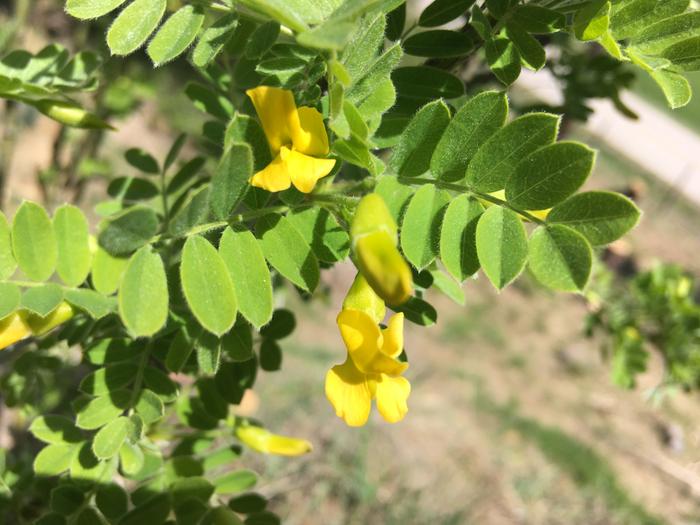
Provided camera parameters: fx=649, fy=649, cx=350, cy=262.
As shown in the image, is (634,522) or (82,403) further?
(634,522)

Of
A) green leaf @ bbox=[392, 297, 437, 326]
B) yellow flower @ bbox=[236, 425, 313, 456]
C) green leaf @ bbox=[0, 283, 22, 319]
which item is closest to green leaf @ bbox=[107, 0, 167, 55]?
green leaf @ bbox=[0, 283, 22, 319]

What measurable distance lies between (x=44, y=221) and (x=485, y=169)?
0.40 meters

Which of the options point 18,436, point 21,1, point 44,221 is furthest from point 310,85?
point 21,1

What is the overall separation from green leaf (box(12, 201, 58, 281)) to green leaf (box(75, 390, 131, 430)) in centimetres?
13

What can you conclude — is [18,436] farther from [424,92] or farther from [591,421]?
[591,421]

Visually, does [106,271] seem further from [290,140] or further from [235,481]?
[235,481]

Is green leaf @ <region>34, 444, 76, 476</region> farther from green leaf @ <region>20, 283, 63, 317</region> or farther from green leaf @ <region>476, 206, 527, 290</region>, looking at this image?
green leaf @ <region>476, 206, 527, 290</region>

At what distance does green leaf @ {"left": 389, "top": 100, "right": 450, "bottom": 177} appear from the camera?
539 millimetres

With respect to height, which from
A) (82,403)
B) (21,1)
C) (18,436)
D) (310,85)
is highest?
(310,85)

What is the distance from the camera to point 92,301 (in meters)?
0.61

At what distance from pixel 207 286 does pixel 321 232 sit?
0.10 meters

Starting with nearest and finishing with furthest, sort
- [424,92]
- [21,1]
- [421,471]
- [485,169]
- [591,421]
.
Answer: [485,169] → [424,92] → [21,1] → [421,471] → [591,421]

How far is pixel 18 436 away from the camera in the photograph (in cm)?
121

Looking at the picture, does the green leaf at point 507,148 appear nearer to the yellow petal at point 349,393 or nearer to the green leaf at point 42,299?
the yellow petal at point 349,393
